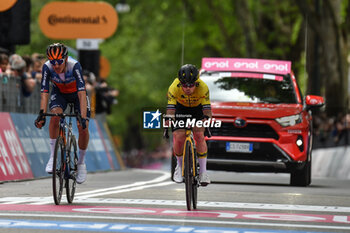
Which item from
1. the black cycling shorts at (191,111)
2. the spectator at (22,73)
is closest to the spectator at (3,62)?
the spectator at (22,73)

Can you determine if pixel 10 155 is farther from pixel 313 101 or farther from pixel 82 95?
pixel 82 95

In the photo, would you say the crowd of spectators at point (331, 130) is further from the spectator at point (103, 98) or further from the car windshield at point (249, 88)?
the car windshield at point (249, 88)

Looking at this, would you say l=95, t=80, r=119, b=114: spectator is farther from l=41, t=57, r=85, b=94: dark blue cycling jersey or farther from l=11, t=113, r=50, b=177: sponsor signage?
l=41, t=57, r=85, b=94: dark blue cycling jersey

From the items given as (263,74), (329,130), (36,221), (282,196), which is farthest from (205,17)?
(36,221)

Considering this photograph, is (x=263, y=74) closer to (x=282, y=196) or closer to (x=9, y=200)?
(x=282, y=196)

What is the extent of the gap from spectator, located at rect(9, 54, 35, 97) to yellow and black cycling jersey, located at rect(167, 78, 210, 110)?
7.54 metres

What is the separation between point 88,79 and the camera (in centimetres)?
2586

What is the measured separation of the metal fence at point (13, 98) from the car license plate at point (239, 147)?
13.0 ft

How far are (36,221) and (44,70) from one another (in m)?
2.68

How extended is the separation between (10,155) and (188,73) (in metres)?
6.45

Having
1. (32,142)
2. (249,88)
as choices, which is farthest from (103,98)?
(249,88)

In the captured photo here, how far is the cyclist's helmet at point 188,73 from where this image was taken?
11750 millimetres

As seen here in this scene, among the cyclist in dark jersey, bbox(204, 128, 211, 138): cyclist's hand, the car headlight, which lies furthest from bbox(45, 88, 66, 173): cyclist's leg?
the car headlight

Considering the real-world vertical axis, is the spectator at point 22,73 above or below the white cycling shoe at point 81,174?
above
